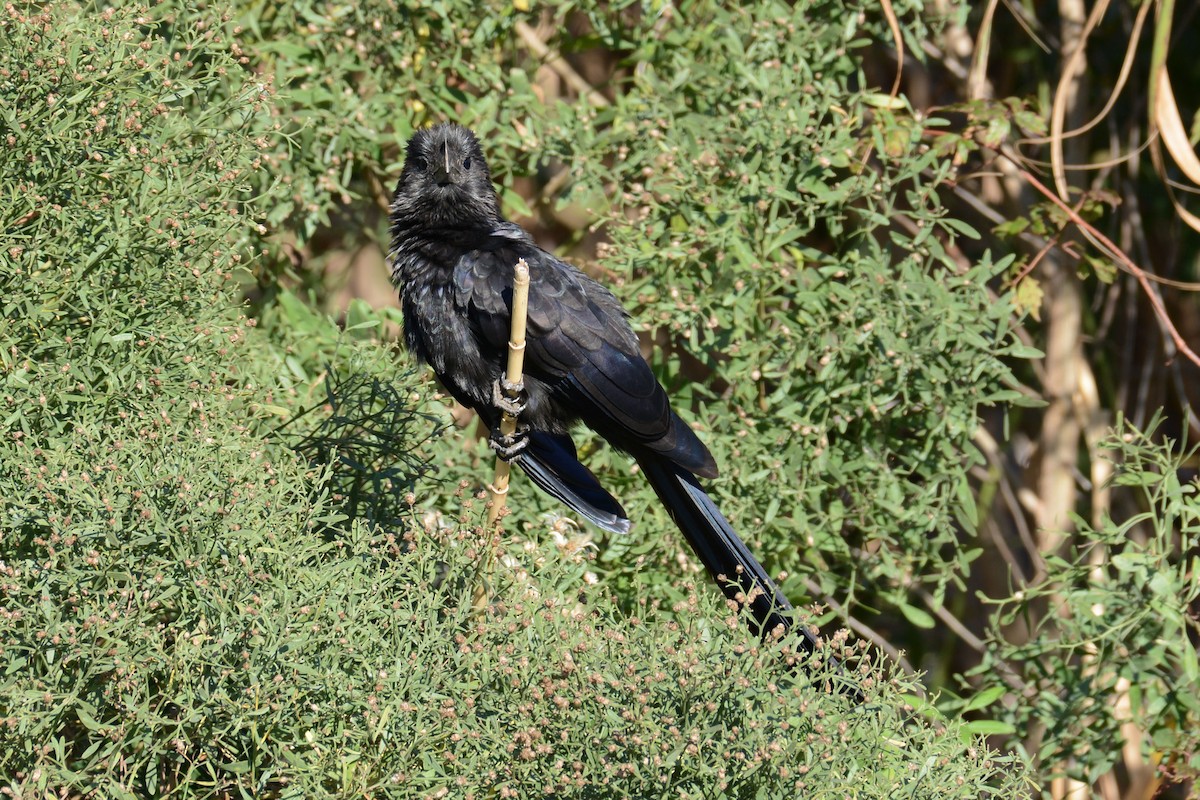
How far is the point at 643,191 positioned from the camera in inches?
133

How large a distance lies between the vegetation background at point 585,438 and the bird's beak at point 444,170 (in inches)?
15.6

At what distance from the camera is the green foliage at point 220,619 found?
194 cm

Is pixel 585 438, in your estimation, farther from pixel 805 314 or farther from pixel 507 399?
pixel 805 314

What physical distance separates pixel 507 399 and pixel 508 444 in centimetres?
11

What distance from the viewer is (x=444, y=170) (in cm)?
316

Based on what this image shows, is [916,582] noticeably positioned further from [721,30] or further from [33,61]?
[33,61]

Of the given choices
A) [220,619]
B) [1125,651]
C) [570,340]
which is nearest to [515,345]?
[570,340]

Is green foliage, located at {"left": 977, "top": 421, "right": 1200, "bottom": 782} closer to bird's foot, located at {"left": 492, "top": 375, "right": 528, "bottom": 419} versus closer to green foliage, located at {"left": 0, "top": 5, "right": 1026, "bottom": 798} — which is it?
green foliage, located at {"left": 0, "top": 5, "right": 1026, "bottom": 798}

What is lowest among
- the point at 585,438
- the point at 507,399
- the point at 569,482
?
the point at 585,438

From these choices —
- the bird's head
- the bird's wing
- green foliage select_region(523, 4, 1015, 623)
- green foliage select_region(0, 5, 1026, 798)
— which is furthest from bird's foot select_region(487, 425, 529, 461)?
the bird's head

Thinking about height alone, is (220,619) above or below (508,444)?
above

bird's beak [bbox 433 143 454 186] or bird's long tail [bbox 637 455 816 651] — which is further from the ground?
bird's beak [bbox 433 143 454 186]

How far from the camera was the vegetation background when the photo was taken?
2.00 meters

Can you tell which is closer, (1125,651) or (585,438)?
(1125,651)
